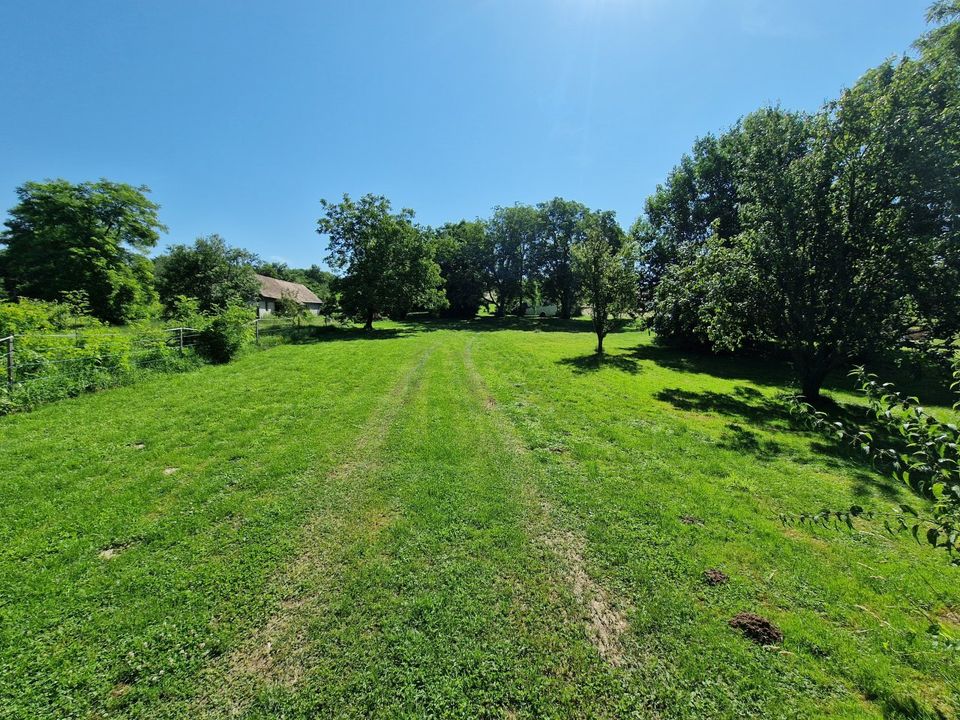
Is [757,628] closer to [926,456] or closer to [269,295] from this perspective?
[926,456]

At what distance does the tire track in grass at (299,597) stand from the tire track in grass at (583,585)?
1912 mm

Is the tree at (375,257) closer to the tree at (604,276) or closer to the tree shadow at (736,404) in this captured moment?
the tree at (604,276)

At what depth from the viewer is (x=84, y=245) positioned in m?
27.4

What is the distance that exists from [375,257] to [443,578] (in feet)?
96.6

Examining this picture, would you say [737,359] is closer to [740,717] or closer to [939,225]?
[939,225]

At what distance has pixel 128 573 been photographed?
3.32 metres

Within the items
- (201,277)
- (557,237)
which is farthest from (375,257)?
(557,237)

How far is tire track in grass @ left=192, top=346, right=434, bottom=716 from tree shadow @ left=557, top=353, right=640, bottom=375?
1008cm

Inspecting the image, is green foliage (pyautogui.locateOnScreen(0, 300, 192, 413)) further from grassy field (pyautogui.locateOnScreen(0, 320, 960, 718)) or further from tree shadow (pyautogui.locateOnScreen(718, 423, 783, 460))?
tree shadow (pyautogui.locateOnScreen(718, 423, 783, 460))

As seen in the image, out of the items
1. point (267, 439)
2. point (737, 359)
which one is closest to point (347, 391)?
point (267, 439)

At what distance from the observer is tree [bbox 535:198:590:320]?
1802 inches

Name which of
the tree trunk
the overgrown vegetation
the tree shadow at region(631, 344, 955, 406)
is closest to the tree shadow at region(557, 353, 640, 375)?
the tree shadow at region(631, 344, 955, 406)

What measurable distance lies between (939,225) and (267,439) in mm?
15965

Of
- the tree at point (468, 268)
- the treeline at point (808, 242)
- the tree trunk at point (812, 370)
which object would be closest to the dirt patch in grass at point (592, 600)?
the treeline at point (808, 242)
